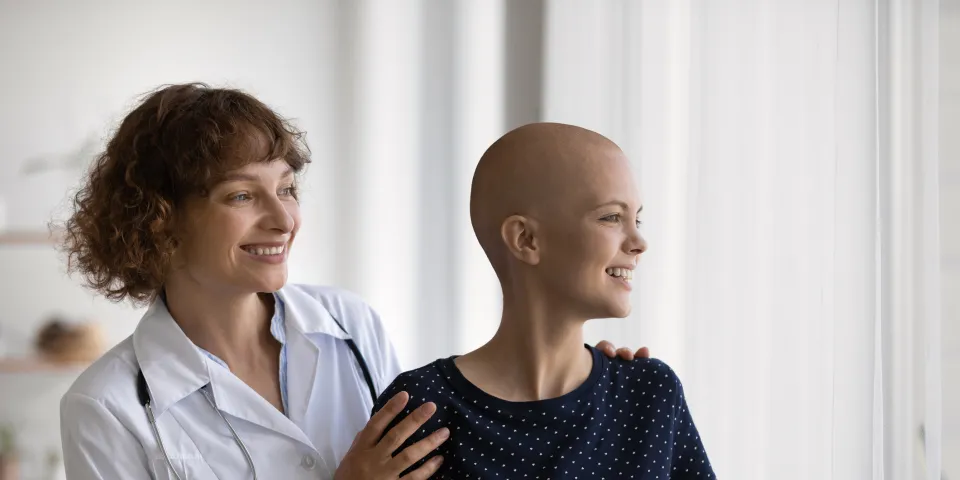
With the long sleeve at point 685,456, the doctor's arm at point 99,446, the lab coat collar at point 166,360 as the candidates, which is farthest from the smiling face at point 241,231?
the long sleeve at point 685,456

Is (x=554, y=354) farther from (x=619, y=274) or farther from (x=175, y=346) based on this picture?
(x=175, y=346)

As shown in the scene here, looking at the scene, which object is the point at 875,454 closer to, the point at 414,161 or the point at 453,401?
the point at 453,401

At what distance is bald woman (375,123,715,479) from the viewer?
122 centimetres

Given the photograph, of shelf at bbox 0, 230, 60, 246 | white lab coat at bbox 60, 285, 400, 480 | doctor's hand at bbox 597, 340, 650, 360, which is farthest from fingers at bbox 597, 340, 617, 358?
shelf at bbox 0, 230, 60, 246

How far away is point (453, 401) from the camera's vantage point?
4.15 feet

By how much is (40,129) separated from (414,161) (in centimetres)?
118

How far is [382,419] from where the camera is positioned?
50.1 inches

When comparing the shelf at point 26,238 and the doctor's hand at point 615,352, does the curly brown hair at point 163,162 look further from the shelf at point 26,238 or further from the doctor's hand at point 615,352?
the shelf at point 26,238

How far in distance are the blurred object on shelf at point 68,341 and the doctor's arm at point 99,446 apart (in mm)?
1698

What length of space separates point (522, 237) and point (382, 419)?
0.31 metres

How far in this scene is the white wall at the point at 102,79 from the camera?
2.94 meters

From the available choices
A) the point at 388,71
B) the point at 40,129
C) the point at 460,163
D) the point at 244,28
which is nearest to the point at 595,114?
the point at 460,163

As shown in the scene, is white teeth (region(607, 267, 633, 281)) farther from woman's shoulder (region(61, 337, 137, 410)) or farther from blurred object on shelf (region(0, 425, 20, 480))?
blurred object on shelf (region(0, 425, 20, 480))

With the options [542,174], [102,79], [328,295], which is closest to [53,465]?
[102,79]
